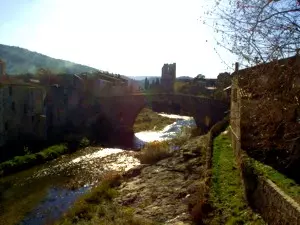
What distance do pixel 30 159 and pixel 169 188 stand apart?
1484cm

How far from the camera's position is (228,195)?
12805mm

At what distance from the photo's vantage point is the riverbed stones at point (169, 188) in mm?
14461

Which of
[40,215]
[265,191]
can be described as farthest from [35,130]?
[265,191]

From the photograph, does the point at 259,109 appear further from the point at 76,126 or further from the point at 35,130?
the point at 76,126

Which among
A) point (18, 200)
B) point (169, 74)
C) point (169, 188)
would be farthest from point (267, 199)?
point (169, 74)

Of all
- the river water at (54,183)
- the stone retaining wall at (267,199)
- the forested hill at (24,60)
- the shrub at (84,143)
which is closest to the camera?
the stone retaining wall at (267,199)

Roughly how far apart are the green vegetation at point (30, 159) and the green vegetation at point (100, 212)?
10.3 m

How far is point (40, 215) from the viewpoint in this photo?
17719 mm

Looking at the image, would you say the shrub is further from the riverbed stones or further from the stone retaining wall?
the stone retaining wall

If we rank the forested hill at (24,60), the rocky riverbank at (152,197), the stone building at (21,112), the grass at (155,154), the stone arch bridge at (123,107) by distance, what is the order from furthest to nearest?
the forested hill at (24,60), the stone arch bridge at (123,107), the stone building at (21,112), the grass at (155,154), the rocky riverbank at (152,197)

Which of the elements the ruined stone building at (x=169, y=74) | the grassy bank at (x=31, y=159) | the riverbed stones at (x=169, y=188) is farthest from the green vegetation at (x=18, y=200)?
the ruined stone building at (x=169, y=74)

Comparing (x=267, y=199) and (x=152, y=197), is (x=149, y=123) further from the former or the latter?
(x=267, y=199)

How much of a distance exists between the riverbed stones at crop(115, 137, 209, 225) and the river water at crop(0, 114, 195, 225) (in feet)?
11.3

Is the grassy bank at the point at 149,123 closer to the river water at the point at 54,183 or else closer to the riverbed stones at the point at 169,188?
the river water at the point at 54,183
